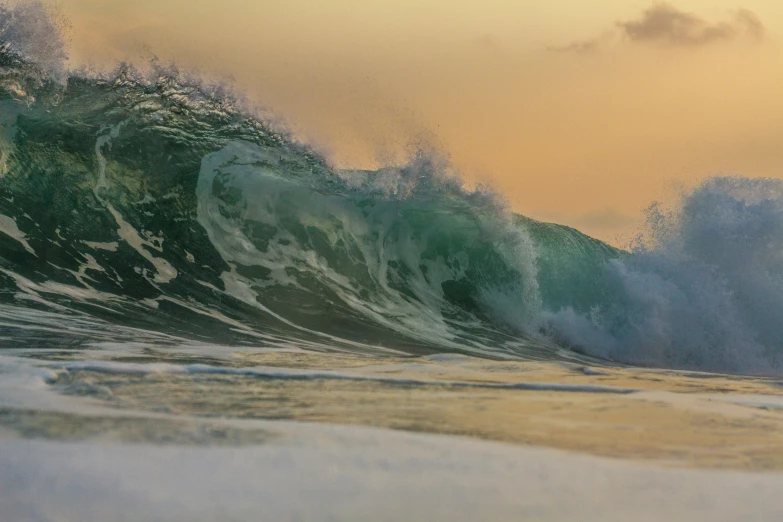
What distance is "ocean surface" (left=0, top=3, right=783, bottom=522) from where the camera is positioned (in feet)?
9.58

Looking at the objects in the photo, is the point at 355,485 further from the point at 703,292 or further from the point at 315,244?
the point at 703,292

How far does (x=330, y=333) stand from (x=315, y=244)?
304 centimetres

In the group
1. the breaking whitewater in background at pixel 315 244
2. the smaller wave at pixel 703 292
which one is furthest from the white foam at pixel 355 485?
the smaller wave at pixel 703 292

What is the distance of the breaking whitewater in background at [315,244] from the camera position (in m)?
10.2

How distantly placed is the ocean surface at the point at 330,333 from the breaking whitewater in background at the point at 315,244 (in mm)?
44

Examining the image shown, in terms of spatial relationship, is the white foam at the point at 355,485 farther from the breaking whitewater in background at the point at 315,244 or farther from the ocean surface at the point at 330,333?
the breaking whitewater in background at the point at 315,244

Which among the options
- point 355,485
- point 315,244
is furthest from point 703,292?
point 355,485

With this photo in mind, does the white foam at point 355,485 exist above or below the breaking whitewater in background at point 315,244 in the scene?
below

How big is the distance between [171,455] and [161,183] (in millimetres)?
10042

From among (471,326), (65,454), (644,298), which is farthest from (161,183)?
(65,454)

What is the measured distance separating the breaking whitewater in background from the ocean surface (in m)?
0.04

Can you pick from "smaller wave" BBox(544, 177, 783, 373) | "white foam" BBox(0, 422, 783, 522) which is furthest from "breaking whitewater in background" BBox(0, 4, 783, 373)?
"white foam" BBox(0, 422, 783, 522)

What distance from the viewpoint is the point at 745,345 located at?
470 inches

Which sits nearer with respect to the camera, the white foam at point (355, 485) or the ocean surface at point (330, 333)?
the white foam at point (355, 485)
